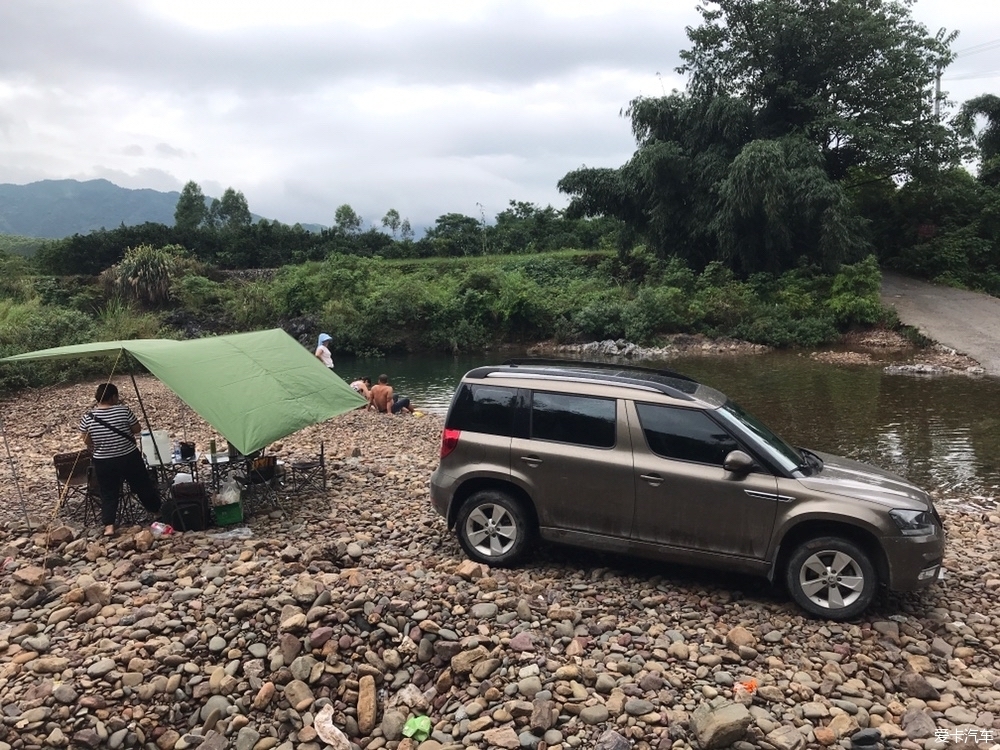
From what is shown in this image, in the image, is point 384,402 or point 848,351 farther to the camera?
point 848,351

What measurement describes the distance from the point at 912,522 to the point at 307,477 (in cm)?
738

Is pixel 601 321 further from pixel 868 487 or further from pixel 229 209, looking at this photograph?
pixel 229 209

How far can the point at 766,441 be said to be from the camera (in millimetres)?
6227

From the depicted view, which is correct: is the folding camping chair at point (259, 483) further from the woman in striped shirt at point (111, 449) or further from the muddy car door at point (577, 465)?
the muddy car door at point (577, 465)

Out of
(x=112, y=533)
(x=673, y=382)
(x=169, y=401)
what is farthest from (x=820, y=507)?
(x=169, y=401)

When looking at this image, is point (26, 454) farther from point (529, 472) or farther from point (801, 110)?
point (801, 110)

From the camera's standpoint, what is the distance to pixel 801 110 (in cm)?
3372

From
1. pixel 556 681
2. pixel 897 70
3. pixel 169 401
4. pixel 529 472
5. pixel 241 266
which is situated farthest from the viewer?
pixel 241 266

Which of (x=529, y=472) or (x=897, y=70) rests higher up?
(x=897, y=70)

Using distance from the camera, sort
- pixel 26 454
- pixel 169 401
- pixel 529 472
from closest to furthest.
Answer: pixel 529 472
pixel 26 454
pixel 169 401

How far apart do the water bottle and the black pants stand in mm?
510

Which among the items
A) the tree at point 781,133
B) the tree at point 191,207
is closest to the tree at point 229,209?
the tree at point 191,207

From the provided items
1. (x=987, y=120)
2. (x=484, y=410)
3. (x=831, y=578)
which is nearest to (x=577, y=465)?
(x=484, y=410)

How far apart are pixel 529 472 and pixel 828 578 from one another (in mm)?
2691
